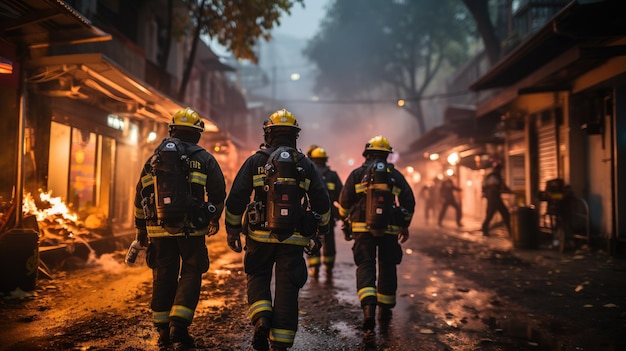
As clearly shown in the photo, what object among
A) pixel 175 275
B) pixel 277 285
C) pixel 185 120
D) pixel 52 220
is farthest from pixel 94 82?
pixel 277 285

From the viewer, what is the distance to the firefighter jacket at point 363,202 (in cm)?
530

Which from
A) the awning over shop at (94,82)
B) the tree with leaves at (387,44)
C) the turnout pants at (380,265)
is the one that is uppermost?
the tree with leaves at (387,44)

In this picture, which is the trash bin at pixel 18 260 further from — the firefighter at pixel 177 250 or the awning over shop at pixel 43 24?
the awning over shop at pixel 43 24

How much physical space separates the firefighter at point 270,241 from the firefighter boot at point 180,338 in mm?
630

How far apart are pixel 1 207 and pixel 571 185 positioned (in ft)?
37.6

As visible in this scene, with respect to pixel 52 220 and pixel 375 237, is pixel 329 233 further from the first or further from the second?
pixel 52 220

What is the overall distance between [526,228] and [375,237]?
6998mm

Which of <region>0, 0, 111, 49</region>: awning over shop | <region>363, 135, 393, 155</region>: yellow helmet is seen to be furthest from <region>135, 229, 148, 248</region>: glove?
<region>0, 0, 111, 49</region>: awning over shop

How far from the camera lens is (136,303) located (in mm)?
Result: 5551

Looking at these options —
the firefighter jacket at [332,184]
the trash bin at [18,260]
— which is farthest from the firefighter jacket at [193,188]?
the firefighter jacket at [332,184]

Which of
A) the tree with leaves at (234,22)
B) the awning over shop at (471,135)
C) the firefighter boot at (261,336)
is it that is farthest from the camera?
the awning over shop at (471,135)

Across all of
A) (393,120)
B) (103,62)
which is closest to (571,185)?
(103,62)

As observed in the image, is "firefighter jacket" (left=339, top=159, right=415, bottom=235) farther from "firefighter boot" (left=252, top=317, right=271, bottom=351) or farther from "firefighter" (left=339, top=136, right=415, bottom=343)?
"firefighter boot" (left=252, top=317, right=271, bottom=351)

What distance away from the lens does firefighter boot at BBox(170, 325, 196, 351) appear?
3.90 m
